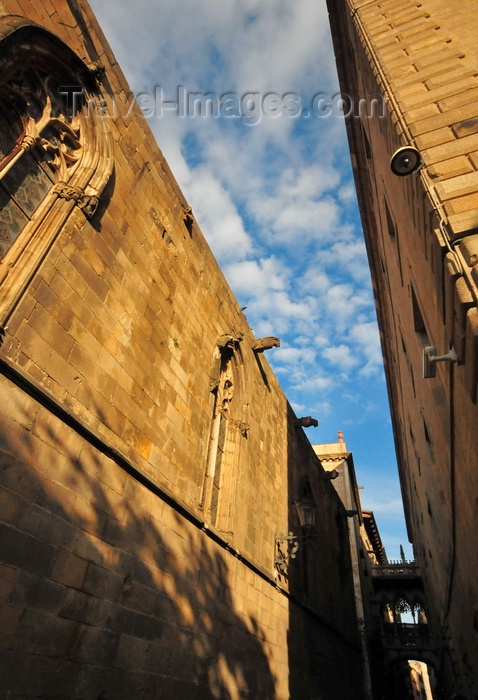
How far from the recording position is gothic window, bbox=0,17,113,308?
411cm

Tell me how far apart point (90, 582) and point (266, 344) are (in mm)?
6831

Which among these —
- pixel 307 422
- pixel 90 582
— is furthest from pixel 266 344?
pixel 90 582

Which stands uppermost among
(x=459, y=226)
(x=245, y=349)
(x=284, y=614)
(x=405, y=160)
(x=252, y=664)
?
(x=245, y=349)

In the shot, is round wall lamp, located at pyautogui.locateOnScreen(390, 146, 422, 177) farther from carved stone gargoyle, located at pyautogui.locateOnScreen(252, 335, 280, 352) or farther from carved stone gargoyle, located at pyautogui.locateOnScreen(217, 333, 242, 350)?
carved stone gargoyle, located at pyautogui.locateOnScreen(252, 335, 280, 352)

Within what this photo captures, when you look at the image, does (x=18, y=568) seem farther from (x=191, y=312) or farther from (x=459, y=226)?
(x=191, y=312)

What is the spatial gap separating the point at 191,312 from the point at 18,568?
4.71 m

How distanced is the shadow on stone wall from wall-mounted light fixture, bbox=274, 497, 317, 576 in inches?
130

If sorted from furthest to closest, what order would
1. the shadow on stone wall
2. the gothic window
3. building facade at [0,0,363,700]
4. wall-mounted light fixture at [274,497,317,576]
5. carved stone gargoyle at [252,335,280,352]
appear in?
carved stone gargoyle at [252,335,280,352] < wall-mounted light fixture at [274,497,317,576] < the gothic window < building facade at [0,0,363,700] < the shadow on stone wall

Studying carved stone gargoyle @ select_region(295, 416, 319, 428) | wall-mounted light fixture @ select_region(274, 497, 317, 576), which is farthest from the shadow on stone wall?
carved stone gargoyle @ select_region(295, 416, 319, 428)

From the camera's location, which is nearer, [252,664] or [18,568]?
[18,568]

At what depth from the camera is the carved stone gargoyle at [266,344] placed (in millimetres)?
9812

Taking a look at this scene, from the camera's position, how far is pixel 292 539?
10000 mm

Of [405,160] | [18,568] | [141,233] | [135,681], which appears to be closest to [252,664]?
[135,681]

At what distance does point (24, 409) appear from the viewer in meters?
3.45
